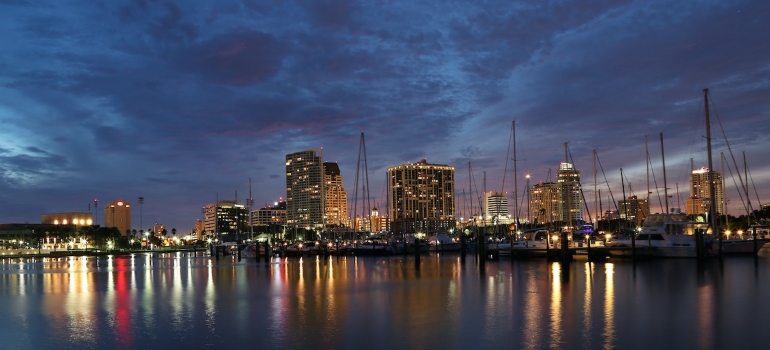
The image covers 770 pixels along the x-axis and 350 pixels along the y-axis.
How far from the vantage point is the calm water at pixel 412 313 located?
2322 centimetres

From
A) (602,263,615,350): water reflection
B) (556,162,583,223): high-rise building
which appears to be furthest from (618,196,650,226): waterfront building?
(602,263,615,350): water reflection

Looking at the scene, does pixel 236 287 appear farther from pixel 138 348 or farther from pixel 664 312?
pixel 664 312

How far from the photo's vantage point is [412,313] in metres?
29.9

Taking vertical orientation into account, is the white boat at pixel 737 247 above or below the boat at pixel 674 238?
below

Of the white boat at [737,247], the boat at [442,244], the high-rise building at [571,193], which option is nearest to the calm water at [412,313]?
the white boat at [737,247]

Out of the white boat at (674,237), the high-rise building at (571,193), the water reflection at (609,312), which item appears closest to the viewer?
the water reflection at (609,312)

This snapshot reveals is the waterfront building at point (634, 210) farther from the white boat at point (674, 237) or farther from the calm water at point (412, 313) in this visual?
the calm water at point (412, 313)

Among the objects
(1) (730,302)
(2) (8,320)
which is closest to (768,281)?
(1) (730,302)

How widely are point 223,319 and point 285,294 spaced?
10.8m

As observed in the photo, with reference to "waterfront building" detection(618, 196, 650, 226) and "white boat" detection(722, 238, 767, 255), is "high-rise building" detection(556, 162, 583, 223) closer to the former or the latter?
"waterfront building" detection(618, 196, 650, 226)

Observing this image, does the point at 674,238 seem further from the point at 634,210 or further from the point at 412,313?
the point at 634,210

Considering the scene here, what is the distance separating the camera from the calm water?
2322 centimetres

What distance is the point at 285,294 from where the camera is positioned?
40.1 meters

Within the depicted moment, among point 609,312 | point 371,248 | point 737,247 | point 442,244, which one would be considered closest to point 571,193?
point 442,244
